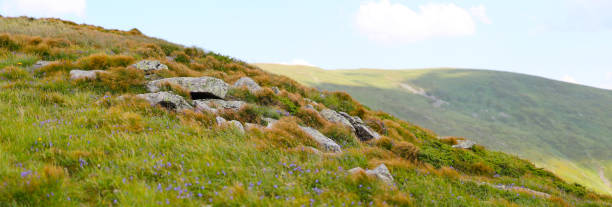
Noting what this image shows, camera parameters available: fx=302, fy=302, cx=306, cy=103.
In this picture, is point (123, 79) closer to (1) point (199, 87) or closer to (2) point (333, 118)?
(1) point (199, 87)

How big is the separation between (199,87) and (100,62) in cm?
447

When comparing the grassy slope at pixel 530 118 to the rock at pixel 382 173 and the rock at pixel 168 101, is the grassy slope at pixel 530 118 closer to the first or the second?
the rock at pixel 382 173

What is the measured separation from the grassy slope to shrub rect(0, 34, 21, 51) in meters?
113

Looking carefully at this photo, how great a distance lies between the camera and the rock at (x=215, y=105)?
324 inches

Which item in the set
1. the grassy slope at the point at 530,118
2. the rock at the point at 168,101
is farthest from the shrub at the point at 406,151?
the grassy slope at the point at 530,118

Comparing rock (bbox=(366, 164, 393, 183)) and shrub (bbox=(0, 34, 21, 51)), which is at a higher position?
shrub (bbox=(0, 34, 21, 51))

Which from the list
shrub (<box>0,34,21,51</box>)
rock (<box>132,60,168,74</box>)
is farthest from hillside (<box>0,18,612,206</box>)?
Answer: shrub (<box>0,34,21,51</box>)

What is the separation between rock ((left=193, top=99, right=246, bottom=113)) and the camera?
8.24m

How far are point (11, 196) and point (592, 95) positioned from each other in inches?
10179

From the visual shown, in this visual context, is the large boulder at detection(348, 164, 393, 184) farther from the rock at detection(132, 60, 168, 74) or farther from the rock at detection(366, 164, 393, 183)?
the rock at detection(132, 60, 168, 74)

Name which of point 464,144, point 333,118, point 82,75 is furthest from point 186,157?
point 464,144

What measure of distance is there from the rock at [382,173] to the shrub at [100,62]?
33.9 ft

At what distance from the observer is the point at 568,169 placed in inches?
3748

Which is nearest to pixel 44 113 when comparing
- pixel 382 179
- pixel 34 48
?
pixel 382 179
